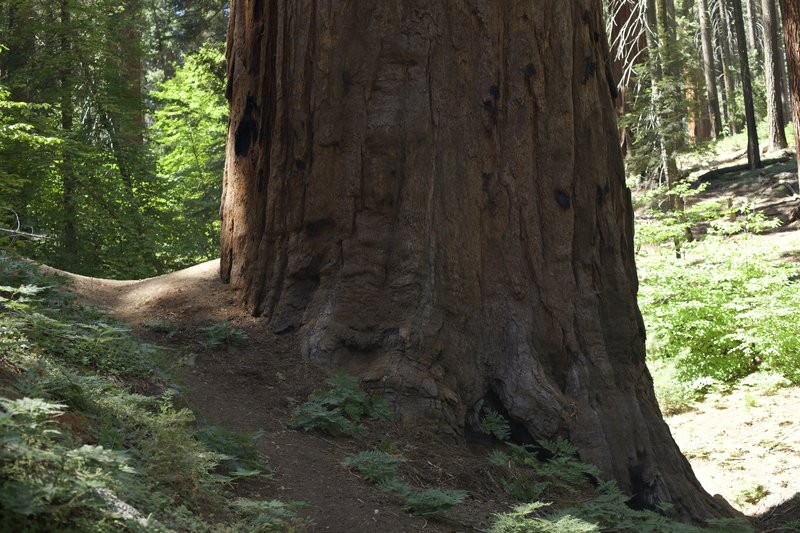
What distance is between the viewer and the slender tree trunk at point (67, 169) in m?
14.1

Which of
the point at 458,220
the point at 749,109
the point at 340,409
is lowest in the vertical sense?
the point at 340,409

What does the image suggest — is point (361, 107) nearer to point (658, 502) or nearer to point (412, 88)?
point (412, 88)

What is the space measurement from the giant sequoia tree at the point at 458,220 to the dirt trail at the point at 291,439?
322 millimetres

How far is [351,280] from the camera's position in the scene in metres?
7.15

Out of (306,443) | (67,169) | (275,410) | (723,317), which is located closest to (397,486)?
(306,443)

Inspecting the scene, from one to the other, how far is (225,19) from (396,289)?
54.3 ft

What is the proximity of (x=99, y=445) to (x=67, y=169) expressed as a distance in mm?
11586

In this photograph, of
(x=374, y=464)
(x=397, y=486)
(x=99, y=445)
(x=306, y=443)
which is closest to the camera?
(x=99, y=445)

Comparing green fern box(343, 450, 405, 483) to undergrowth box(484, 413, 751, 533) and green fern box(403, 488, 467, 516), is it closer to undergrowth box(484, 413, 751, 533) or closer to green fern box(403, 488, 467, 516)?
green fern box(403, 488, 467, 516)

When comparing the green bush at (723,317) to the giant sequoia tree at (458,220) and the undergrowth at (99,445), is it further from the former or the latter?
the undergrowth at (99,445)

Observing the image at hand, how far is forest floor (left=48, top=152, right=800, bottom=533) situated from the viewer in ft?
17.3

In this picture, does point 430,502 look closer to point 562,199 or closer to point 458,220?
point 458,220

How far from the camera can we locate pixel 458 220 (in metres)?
7.19

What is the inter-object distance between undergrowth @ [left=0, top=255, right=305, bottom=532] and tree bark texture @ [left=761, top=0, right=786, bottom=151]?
82.0 feet
